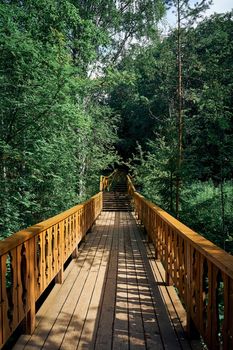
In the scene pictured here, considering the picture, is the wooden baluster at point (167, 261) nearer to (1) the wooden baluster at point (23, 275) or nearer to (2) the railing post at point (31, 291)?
(2) the railing post at point (31, 291)

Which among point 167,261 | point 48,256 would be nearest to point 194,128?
point 167,261

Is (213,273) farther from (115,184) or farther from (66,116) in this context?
(115,184)

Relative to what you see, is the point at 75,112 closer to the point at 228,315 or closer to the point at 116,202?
the point at 228,315

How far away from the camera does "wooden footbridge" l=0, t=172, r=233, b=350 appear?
2.09 meters

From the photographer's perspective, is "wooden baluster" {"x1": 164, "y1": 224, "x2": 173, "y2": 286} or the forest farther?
the forest

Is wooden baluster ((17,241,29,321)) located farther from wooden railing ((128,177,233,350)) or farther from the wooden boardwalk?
wooden railing ((128,177,233,350))

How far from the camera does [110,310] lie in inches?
128

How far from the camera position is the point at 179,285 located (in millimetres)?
3172

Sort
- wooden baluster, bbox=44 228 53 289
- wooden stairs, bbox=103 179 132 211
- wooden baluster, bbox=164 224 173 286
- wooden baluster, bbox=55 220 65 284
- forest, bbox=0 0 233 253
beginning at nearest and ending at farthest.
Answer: wooden baluster, bbox=44 228 53 289 → wooden baluster, bbox=164 224 173 286 → wooden baluster, bbox=55 220 65 284 → forest, bbox=0 0 233 253 → wooden stairs, bbox=103 179 132 211

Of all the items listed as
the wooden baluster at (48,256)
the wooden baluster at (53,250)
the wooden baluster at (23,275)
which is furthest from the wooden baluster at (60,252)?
the wooden baluster at (23,275)

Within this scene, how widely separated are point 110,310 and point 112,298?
0.37 meters

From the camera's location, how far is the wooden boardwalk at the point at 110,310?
8.51 ft

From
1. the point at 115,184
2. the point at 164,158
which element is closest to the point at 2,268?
the point at 164,158

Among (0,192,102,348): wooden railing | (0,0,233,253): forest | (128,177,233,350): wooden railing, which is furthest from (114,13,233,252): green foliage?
(0,192,102,348): wooden railing
